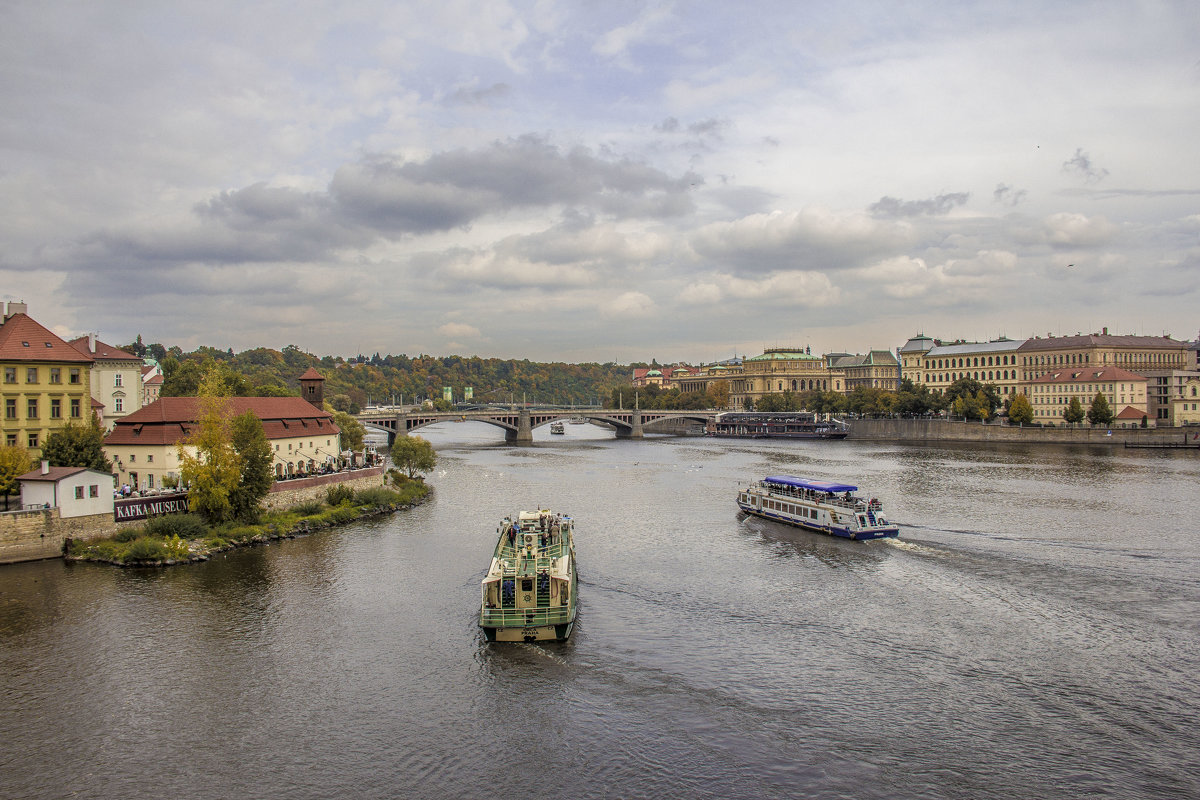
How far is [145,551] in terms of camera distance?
3522cm

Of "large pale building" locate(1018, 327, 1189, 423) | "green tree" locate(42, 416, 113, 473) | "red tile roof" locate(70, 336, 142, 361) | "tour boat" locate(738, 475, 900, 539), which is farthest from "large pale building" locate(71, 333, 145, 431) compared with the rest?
"large pale building" locate(1018, 327, 1189, 423)

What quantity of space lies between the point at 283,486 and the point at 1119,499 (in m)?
52.1

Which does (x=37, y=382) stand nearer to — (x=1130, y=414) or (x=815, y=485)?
(x=815, y=485)

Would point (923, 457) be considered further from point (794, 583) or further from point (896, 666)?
point (896, 666)

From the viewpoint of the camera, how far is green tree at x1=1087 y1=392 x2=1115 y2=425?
10356cm

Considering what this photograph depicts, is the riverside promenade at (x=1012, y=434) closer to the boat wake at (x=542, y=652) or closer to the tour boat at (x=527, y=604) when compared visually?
the tour boat at (x=527, y=604)

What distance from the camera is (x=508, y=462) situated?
88.4 metres

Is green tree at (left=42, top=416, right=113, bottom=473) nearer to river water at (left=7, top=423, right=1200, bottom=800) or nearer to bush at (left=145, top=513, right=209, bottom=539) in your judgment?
bush at (left=145, top=513, right=209, bottom=539)

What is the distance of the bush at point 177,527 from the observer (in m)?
37.6

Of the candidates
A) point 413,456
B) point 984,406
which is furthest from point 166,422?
point 984,406

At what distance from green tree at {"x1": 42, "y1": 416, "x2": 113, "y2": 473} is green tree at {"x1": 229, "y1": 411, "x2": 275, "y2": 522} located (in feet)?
20.0

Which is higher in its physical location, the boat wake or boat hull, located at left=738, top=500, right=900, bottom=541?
boat hull, located at left=738, top=500, right=900, bottom=541

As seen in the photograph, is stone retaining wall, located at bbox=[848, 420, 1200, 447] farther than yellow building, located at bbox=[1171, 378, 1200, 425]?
No

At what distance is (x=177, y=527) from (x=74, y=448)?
7.55m
